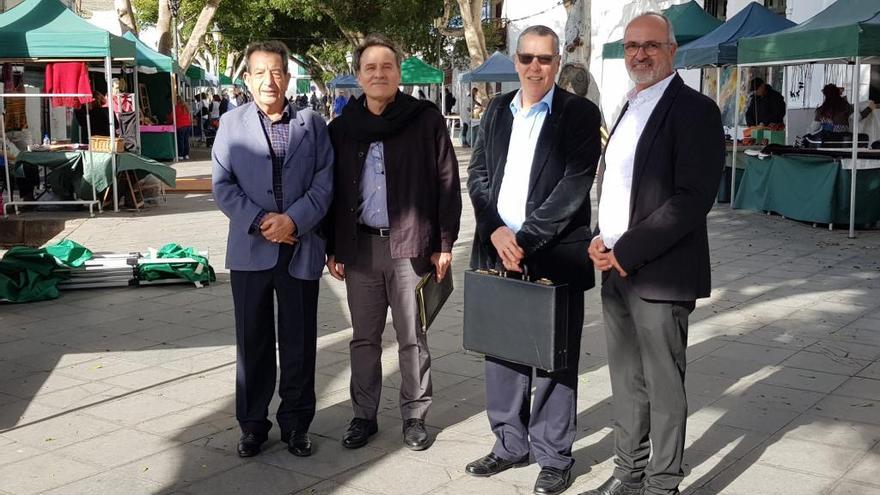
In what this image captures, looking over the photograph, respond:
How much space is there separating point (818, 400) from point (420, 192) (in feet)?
8.45

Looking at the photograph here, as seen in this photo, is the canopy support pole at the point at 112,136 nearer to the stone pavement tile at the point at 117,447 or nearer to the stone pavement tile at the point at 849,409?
the stone pavement tile at the point at 117,447

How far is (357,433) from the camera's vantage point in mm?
4832

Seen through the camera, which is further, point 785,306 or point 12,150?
point 12,150

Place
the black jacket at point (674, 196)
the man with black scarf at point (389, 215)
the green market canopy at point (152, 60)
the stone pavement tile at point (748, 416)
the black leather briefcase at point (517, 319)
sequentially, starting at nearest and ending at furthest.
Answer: the black jacket at point (674, 196)
the black leather briefcase at point (517, 319)
the man with black scarf at point (389, 215)
the stone pavement tile at point (748, 416)
the green market canopy at point (152, 60)

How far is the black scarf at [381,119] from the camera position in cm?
461

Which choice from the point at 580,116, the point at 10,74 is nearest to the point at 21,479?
the point at 580,116

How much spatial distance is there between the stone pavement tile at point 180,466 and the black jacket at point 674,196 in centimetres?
210

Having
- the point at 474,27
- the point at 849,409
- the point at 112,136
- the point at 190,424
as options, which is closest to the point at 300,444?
the point at 190,424

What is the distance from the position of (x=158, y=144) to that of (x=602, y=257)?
20927mm

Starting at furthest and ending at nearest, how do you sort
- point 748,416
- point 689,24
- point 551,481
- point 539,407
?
point 689,24
point 748,416
point 539,407
point 551,481

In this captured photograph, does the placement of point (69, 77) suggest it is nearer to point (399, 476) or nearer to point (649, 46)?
point (399, 476)

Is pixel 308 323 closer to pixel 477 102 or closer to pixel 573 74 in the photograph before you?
pixel 573 74

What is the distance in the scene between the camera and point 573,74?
28.3 feet

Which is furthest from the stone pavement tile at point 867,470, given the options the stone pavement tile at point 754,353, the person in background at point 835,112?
the person in background at point 835,112
